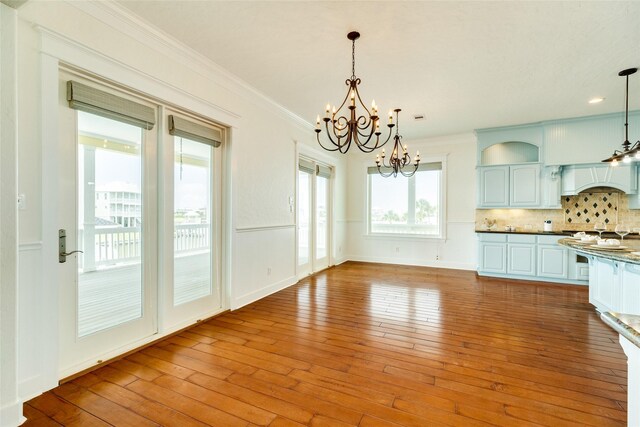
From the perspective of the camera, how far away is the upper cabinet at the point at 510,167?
5648 millimetres

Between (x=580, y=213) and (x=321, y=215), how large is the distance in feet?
16.5

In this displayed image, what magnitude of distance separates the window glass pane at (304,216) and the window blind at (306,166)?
9cm

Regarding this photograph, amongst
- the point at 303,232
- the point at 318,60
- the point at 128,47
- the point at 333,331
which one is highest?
the point at 318,60

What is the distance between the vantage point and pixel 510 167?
5.80 m

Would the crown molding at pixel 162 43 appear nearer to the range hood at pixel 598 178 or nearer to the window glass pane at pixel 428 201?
the window glass pane at pixel 428 201

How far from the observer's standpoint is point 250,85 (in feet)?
12.8

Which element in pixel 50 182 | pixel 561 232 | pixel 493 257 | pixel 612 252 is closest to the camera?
pixel 50 182

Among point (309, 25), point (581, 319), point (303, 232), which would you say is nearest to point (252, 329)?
point (303, 232)

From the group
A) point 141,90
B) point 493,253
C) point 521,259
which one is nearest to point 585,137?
point 521,259

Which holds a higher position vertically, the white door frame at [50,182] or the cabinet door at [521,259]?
the white door frame at [50,182]

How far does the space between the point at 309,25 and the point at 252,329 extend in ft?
10.1

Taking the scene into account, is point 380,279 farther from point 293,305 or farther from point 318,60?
point 318,60

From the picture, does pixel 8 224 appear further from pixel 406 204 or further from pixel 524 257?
pixel 524 257

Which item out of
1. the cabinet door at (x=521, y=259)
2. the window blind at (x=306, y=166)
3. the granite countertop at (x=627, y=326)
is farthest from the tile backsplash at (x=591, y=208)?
the granite countertop at (x=627, y=326)
